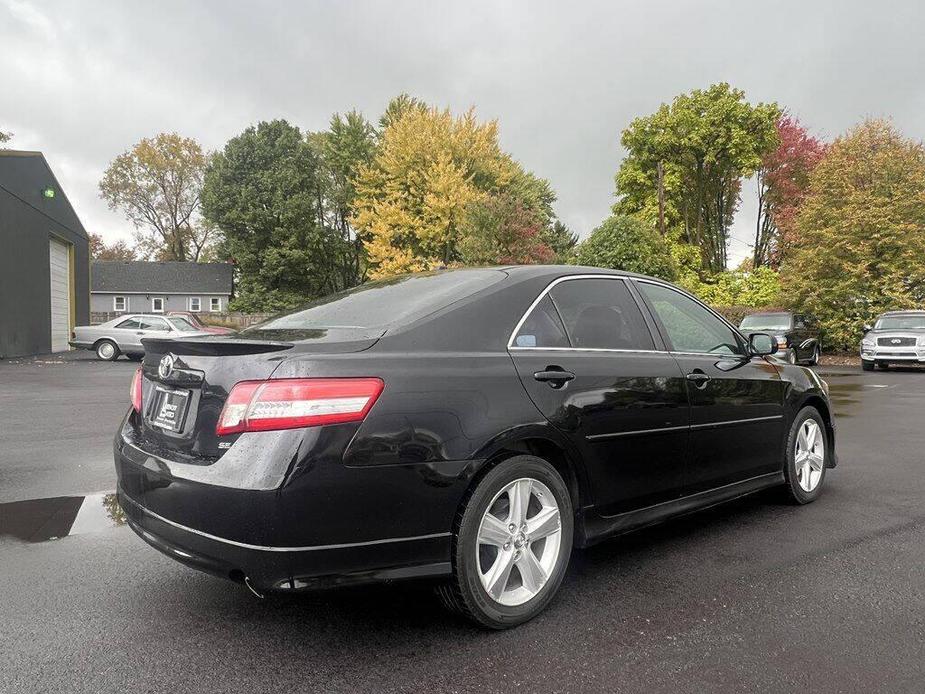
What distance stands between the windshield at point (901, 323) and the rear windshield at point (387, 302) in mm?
19072

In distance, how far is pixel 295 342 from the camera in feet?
8.69

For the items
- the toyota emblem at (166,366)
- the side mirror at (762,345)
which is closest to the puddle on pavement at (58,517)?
the toyota emblem at (166,366)

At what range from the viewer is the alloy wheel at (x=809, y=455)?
4711 mm

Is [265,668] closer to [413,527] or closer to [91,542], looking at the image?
[413,527]

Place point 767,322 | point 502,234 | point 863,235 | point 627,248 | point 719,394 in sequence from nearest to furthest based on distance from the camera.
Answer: point 719,394 < point 627,248 < point 767,322 < point 863,235 < point 502,234

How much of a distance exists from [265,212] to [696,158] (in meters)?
27.1

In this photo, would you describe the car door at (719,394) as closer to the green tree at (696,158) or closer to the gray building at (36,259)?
the gray building at (36,259)

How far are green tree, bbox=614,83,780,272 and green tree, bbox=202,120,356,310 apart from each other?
Answer: 68.6ft

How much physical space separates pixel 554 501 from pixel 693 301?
190cm

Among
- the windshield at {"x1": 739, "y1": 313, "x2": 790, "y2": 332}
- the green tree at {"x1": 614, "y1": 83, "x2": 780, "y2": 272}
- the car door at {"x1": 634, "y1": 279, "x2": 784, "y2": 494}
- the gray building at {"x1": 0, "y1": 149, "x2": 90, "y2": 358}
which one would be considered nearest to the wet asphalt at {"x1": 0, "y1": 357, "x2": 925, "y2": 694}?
the car door at {"x1": 634, "y1": 279, "x2": 784, "y2": 494}

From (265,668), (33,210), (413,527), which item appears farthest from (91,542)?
(33,210)

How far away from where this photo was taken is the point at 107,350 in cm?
2117

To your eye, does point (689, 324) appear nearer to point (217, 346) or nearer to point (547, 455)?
point (547, 455)

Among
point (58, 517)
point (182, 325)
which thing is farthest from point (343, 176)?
point (58, 517)
